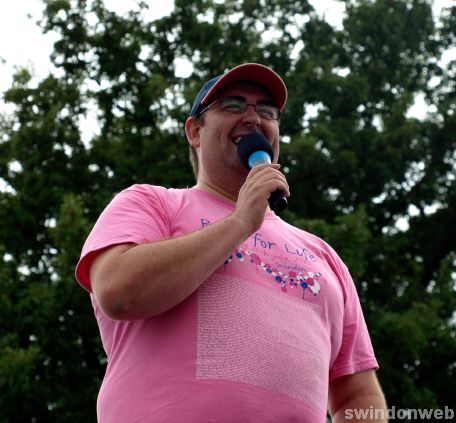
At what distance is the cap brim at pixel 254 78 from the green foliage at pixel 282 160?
7139 millimetres

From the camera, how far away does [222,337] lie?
2.10 meters

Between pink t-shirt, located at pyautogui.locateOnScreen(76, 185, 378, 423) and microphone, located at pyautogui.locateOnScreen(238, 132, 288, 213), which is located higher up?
microphone, located at pyautogui.locateOnScreen(238, 132, 288, 213)

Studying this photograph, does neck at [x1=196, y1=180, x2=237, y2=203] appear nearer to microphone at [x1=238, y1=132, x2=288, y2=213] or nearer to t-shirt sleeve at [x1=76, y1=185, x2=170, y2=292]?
microphone at [x1=238, y1=132, x2=288, y2=213]

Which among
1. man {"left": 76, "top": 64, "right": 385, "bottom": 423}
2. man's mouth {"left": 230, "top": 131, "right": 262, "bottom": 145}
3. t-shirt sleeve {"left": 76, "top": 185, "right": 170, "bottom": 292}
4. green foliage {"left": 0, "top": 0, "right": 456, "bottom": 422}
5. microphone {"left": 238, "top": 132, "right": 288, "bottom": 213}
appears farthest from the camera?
green foliage {"left": 0, "top": 0, "right": 456, "bottom": 422}

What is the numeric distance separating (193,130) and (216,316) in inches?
39.5

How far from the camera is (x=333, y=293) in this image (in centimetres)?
244

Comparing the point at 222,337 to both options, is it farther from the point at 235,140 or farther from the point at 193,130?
the point at 193,130

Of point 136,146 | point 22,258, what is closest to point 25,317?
point 22,258

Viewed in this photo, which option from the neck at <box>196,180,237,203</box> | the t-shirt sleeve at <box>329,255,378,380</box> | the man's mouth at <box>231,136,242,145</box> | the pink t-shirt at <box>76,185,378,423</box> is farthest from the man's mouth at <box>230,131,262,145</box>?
the t-shirt sleeve at <box>329,255,378,380</box>

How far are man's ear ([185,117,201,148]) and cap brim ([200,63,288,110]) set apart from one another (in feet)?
0.41

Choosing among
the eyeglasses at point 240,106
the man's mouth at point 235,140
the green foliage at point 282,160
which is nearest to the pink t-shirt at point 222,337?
the man's mouth at point 235,140

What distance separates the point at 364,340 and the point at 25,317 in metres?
8.05

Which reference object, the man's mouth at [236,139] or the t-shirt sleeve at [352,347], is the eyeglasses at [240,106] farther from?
the t-shirt sleeve at [352,347]

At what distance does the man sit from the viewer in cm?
201
